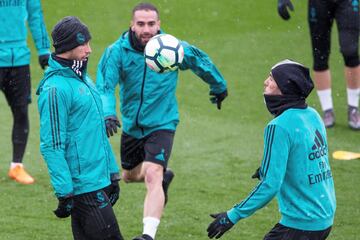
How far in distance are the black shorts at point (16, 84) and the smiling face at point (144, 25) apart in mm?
1956

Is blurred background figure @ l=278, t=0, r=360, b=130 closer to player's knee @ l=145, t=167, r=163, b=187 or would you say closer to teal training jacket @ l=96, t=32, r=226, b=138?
teal training jacket @ l=96, t=32, r=226, b=138

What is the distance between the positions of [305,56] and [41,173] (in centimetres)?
673

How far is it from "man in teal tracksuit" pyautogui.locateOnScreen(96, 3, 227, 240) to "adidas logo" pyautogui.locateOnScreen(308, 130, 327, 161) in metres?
2.26

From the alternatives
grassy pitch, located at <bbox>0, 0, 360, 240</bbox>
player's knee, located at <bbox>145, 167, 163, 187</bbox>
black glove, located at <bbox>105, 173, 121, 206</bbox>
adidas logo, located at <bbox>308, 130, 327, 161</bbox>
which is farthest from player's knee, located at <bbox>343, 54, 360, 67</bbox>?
adidas logo, located at <bbox>308, 130, 327, 161</bbox>

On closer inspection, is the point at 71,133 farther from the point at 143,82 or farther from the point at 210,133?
the point at 210,133

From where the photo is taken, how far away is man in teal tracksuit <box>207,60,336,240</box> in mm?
5426

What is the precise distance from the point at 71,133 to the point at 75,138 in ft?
0.15

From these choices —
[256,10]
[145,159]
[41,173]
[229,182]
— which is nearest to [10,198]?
[41,173]

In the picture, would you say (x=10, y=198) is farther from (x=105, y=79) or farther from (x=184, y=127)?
(x=184, y=127)

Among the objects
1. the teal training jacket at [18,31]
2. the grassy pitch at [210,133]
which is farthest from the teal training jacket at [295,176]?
the teal training jacket at [18,31]

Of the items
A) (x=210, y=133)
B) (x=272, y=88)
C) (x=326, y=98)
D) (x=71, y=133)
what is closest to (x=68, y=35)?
(x=71, y=133)

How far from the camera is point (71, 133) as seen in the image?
5.98 meters

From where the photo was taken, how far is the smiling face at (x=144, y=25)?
A: 25.8ft

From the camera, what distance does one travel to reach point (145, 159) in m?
7.83
